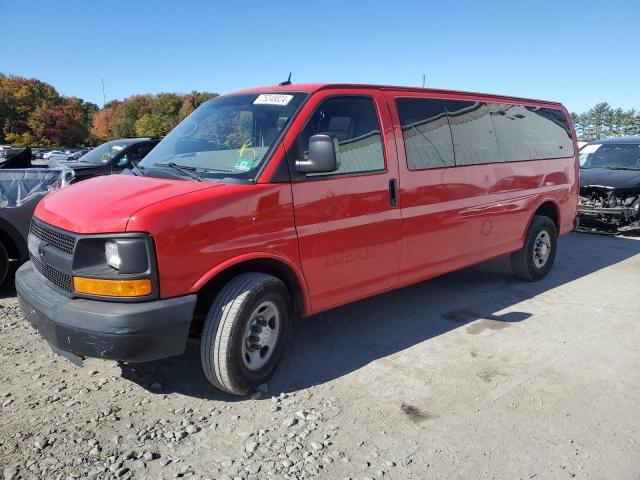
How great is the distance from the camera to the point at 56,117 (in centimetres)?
6906

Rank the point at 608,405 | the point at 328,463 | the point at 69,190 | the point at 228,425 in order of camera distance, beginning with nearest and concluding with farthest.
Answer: the point at 328,463
the point at 228,425
the point at 608,405
the point at 69,190

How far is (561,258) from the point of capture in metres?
7.68

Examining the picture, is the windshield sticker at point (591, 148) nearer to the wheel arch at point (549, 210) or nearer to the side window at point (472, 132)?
the wheel arch at point (549, 210)

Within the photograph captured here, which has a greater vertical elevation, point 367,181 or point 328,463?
point 367,181

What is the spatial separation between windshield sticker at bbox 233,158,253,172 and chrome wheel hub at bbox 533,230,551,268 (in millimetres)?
4173

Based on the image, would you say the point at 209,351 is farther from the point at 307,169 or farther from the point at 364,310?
the point at 364,310

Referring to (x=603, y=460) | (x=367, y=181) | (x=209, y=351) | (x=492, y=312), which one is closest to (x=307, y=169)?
(x=367, y=181)

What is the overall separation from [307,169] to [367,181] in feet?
2.19

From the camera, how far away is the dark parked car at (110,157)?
8367 mm

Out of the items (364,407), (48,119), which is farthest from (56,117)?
(364,407)

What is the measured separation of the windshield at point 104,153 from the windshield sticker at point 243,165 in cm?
632

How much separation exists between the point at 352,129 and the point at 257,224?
3.98ft

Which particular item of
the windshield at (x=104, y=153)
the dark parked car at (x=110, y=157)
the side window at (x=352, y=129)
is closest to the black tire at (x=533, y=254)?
the side window at (x=352, y=129)

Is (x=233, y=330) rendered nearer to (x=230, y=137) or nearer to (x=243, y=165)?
(x=243, y=165)
